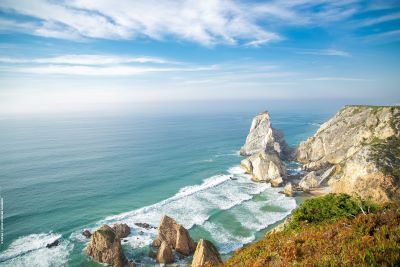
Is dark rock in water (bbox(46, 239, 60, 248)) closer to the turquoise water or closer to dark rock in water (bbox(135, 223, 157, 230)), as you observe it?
the turquoise water

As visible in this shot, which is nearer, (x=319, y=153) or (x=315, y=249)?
(x=315, y=249)

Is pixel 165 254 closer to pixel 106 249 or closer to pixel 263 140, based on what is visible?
pixel 106 249

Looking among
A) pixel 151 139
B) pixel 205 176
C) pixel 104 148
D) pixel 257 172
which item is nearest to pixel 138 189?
pixel 205 176

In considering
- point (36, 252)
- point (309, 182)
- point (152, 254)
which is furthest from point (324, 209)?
point (309, 182)

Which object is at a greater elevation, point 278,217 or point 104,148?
point 104,148

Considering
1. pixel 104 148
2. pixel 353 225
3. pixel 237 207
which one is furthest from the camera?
pixel 104 148

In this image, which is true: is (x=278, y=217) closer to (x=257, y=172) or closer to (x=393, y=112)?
(x=257, y=172)

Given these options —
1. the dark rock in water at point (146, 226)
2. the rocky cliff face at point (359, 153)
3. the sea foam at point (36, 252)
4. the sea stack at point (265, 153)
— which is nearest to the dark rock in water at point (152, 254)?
the dark rock in water at point (146, 226)

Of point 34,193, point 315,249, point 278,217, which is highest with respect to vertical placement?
point 315,249
